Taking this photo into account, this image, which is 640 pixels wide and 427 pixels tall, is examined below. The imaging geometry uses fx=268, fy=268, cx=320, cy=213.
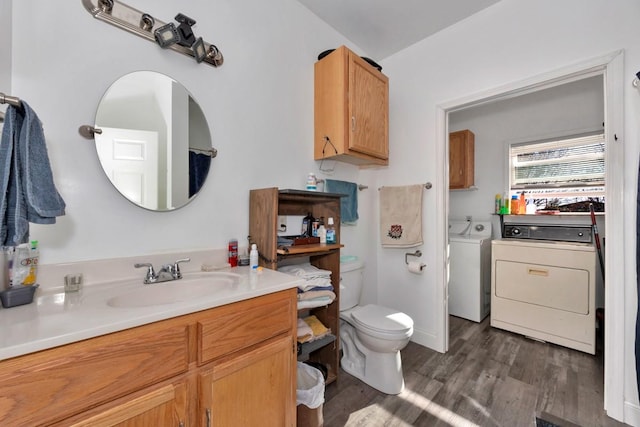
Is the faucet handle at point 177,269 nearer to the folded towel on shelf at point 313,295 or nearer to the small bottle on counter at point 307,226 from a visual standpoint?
the folded towel on shelf at point 313,295

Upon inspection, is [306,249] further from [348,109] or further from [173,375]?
[348,109]

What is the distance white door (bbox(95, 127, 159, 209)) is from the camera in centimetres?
116

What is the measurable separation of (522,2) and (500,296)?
7.95 ft

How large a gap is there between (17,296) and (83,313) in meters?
0.28

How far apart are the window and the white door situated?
3.54 metres

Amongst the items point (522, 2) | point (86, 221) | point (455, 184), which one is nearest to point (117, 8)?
point (86, 221)

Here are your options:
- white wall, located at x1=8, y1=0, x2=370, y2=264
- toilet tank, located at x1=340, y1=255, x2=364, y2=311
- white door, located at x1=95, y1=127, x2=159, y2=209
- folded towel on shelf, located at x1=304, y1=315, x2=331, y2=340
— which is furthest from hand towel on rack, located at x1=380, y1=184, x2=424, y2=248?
white door, located at x1=95, y1=127, x2=159, y2=209

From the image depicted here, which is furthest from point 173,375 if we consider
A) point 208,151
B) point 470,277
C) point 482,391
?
point 470,277

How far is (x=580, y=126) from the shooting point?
8.81 ft

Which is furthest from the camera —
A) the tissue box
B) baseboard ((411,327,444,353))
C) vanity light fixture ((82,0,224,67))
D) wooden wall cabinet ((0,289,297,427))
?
baseboard ((411,327,444,353))

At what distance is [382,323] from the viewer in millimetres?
1755

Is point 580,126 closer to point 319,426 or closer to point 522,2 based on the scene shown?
point 522,2

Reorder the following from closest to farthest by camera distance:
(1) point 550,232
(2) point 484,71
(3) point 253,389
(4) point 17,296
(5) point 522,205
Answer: (4) point 17,296
(3) point 253,389
(2) point 484,71
(1) point 550,232
(5) point 522,205

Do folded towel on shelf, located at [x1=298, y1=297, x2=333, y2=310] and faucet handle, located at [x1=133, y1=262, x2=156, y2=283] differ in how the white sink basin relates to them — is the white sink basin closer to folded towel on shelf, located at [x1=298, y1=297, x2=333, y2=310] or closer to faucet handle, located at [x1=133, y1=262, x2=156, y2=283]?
faucet handle, located at [x1=133, y1=262, x2=156, y2=283]
